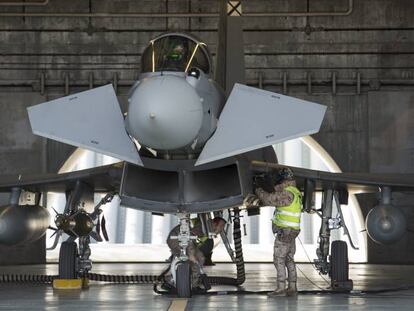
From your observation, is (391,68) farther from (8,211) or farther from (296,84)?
(8,211)

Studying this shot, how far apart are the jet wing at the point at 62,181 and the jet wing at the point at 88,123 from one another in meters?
1.85

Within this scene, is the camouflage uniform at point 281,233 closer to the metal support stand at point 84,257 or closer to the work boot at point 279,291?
the work boot at point 279,291

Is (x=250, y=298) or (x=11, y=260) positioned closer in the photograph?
(x=250, y=298)

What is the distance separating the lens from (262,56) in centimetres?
2020

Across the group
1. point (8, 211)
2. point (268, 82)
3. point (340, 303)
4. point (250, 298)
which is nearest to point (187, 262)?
point (250, 298)

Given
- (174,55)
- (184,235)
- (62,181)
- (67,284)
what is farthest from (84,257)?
(174,55)

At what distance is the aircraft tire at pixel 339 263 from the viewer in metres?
11.4

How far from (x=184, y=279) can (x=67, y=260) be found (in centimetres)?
268

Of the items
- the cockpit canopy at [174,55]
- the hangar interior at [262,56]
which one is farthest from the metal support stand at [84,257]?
the hangar interior at [262,56]

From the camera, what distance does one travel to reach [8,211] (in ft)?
39.1

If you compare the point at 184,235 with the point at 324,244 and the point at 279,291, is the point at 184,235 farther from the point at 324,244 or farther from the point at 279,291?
the point at 324,244

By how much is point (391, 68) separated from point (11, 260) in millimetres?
9629

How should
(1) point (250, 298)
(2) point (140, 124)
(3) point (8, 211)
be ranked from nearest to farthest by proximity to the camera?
(2) point (140, 124), (1) point (250, 298), (3) point (8, 211)

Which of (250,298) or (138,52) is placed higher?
(138,52)
